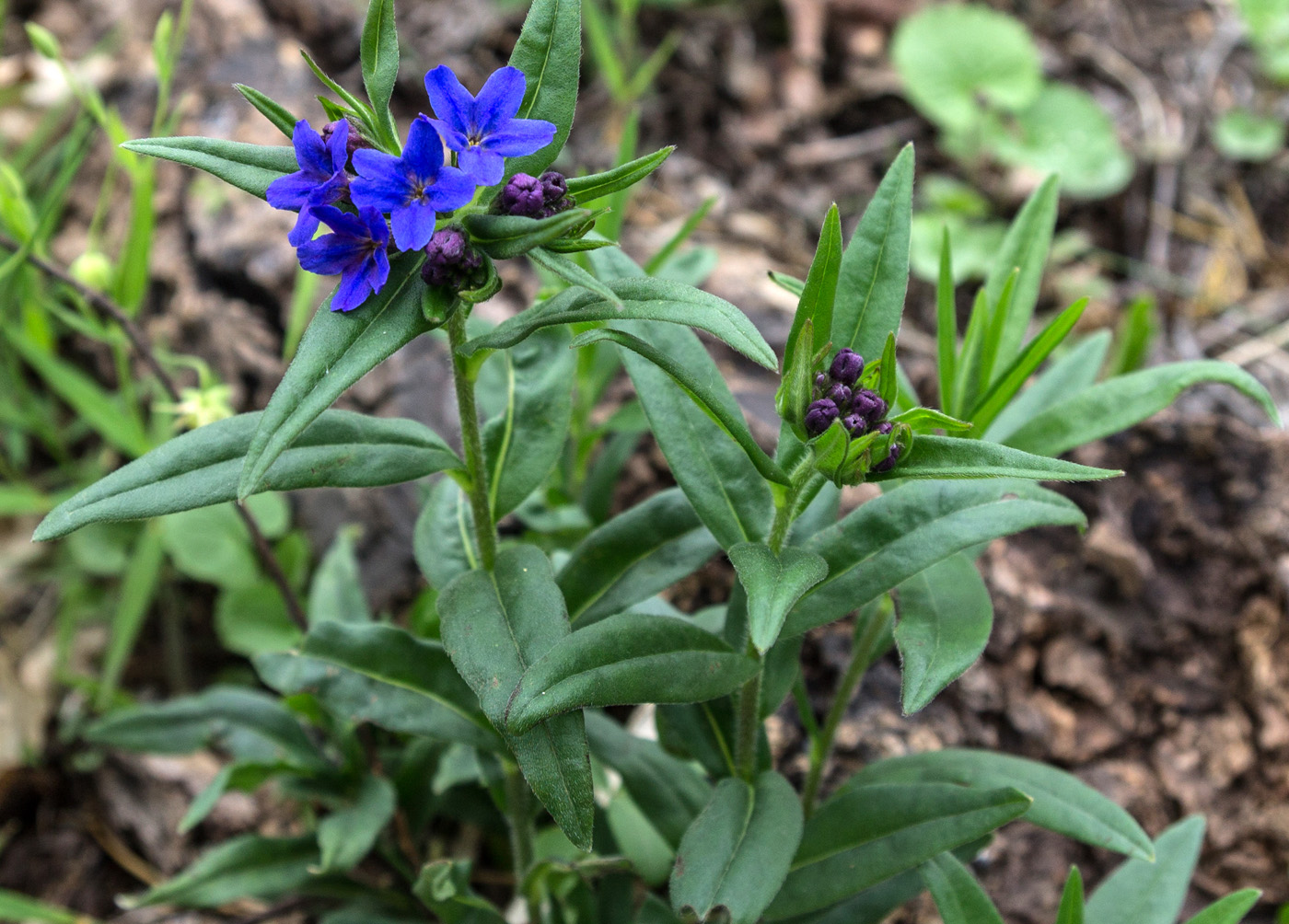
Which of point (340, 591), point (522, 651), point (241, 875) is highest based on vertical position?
point (522, 651)

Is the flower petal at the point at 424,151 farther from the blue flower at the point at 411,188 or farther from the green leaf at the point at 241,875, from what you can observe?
the green leaf at the point at 241,875

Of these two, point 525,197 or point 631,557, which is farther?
point 631,557

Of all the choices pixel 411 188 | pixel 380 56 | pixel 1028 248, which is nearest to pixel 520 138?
pixel 411 188

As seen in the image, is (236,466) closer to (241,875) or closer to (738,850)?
(738,850)

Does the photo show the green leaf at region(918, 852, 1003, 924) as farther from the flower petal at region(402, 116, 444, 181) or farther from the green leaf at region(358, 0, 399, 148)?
the green leaf at region(358, 0, 399, 148)

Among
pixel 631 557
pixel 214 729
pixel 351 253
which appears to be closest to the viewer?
pixel 351 253

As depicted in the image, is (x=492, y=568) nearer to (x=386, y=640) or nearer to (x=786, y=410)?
(x=386, y=640)

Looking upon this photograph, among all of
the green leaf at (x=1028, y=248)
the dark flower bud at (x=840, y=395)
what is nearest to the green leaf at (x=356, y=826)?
the dark flower bud at (x=840, y=395)
